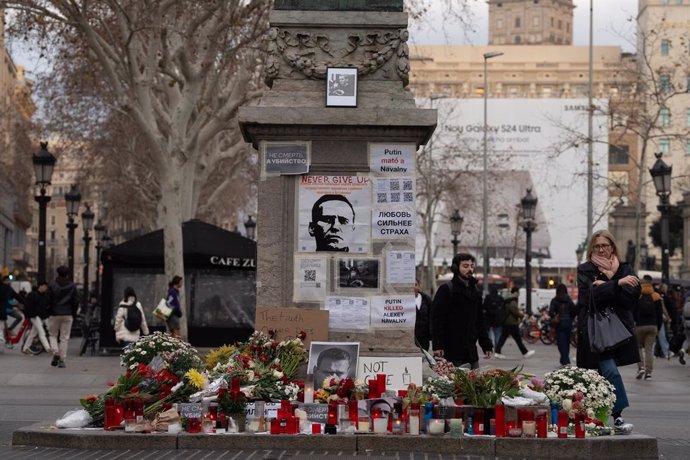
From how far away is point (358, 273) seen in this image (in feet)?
44.7

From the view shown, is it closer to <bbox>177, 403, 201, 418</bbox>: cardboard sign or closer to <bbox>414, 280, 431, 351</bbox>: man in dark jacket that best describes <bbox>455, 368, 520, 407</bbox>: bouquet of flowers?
<bbox>177, 403, 201, 418</bbox>: cardboard sign

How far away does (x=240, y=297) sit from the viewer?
34938 mm

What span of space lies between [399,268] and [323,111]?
158 cm

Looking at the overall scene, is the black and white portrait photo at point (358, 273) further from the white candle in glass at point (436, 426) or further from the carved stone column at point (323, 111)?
the white candle in glass at point (436, 426)

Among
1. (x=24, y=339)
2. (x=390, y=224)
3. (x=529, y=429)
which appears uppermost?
(x=390, y=224)

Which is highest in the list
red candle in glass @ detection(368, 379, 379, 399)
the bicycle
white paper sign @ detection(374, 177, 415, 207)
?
white paper sign @ detection(374, 177, 415, 207)

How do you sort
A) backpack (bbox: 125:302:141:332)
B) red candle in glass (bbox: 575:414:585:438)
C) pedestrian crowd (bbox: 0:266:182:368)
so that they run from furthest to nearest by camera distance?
backpack (bbox: 125:302:141:332), pedestrian crowd (bbox: 0:266:182:368), red candle in glass (bbox: 575:414:585:438)

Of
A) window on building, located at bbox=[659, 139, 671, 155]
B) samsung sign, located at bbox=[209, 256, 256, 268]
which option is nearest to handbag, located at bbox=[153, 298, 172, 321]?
samsung sign, located at bbox=[209, 256, 256, 268]

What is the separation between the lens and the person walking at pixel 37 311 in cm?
3030

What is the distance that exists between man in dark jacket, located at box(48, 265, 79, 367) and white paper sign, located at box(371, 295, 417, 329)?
14.1 metres

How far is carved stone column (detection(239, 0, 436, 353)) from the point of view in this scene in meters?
13.5

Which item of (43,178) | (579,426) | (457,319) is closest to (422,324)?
(457,319)

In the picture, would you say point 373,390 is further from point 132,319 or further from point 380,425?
point 132,319

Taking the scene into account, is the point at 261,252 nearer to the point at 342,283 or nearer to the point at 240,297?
the point at 342,283
